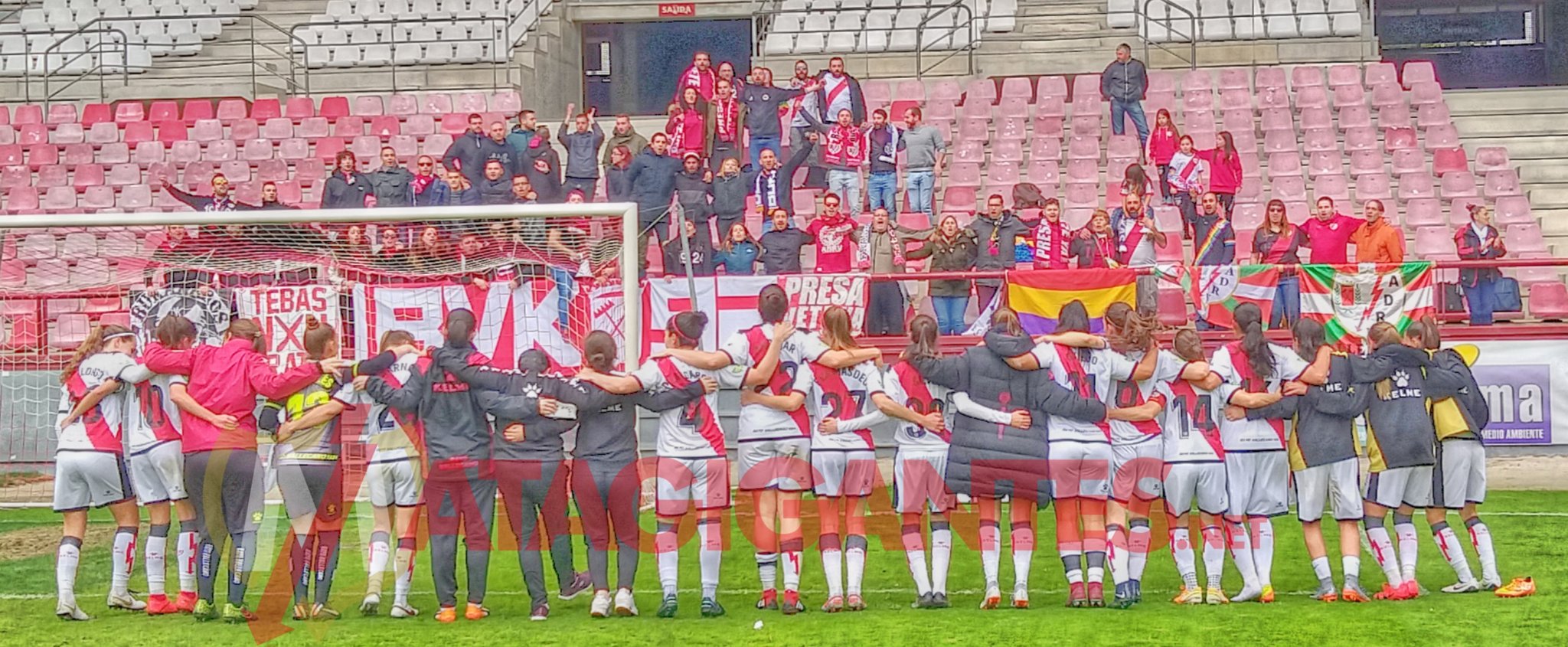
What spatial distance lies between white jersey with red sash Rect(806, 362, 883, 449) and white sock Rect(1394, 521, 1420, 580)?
9.33ft

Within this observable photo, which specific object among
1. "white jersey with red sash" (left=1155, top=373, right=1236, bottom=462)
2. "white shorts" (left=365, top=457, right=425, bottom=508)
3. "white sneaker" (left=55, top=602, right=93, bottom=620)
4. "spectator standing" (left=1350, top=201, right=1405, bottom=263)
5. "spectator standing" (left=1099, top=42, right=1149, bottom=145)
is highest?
"spectator standing" (left=1099, top=42, right=1149, bottom=145)

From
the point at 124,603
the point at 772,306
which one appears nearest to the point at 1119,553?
the point at 772,306

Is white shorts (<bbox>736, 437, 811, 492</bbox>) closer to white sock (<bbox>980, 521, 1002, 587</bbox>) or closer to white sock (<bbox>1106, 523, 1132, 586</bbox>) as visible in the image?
white sock (<bbox>980, 521, 1002, 587</bbox>)

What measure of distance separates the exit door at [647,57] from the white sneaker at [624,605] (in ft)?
55.3

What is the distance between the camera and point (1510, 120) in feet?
64.6

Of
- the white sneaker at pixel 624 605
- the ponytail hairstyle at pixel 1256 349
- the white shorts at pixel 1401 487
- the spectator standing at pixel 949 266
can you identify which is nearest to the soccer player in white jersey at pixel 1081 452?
the ponytail hairstyle at pixel 1256 349

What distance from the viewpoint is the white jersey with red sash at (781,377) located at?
960 cm

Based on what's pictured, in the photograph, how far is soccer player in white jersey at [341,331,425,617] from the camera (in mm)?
9656

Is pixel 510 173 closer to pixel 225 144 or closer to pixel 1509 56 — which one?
pixel 225 144

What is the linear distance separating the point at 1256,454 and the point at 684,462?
2.97 metres

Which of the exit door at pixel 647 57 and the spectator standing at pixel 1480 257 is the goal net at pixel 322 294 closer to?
the spectator standing at pixel 1480 257

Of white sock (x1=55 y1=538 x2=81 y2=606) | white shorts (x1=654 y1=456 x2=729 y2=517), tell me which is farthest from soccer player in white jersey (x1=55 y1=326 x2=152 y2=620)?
white shorts (x1=654 y1=456 x2=729 y2=517)

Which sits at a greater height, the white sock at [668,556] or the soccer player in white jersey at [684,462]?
the soccer player in white jersey at [684,462]

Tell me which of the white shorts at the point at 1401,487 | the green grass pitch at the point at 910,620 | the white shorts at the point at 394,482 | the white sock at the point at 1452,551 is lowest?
the green grass pitch at the point at 910,620
